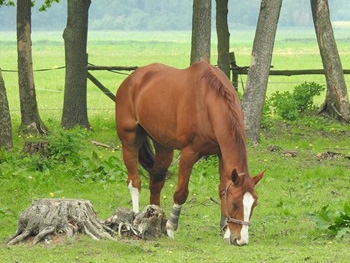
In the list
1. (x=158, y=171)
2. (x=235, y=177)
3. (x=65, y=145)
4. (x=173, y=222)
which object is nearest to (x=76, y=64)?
(x=65, y=145)

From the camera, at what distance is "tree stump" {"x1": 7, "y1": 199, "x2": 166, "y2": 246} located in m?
11.5

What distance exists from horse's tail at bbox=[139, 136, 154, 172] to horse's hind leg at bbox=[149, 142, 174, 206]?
0.22 m

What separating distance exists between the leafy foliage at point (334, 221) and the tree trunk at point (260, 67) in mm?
8436

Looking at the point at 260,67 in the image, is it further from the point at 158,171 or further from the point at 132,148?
the point at 158,171

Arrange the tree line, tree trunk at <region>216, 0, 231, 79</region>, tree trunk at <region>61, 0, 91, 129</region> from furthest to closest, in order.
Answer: tree trunk at <region>216, 0, 231, 79</region>
tree trunk at <region>61, 0, 91, 129</region>
the tree line

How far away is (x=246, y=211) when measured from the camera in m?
11.5

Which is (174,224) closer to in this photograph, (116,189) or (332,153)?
Answer: (116,189)

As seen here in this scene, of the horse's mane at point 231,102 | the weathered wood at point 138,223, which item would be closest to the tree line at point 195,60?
the horse's mane at point 231,102

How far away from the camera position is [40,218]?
38.0 ft

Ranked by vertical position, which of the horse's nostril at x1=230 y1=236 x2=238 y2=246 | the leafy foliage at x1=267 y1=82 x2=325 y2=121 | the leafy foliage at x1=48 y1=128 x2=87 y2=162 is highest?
the horse's nostril at x1=230 y1=236 x2=238 y2=246

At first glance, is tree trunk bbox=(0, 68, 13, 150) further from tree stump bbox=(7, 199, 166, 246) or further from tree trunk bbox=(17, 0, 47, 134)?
tree stump bbox=(7, 199, 166, 246)

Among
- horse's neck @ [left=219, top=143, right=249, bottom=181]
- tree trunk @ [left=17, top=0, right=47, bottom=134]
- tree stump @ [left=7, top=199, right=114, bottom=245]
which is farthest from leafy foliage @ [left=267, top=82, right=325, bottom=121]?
tree stump @ [left=7, top=199, right=114, bottom=245]

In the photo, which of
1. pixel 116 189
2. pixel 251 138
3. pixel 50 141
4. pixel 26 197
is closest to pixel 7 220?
pixel 26 197

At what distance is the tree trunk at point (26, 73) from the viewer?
2259 centimetres
